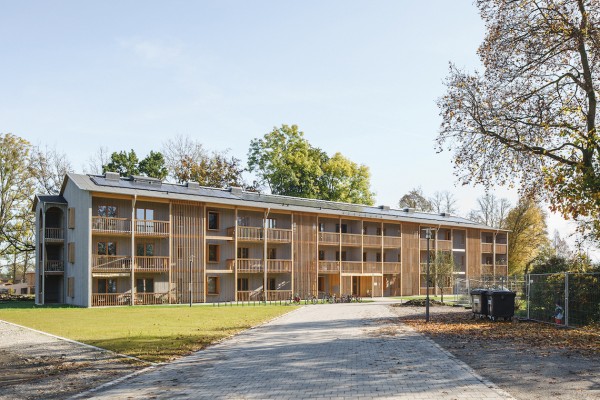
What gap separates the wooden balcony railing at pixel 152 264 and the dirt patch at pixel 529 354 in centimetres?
2246

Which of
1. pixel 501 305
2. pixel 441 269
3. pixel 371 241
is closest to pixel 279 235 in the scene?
pixel 371 241

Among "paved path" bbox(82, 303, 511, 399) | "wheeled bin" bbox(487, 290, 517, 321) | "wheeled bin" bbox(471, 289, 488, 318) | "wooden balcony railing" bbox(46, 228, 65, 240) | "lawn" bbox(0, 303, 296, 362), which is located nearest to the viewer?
"paved path" bbox(82, 303, 511, 399)

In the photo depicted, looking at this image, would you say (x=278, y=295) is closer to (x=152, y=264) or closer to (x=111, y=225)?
(x=152, y=264)

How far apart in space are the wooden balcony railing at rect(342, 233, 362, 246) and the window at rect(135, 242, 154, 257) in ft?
61.5

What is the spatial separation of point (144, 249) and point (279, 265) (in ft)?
38.6

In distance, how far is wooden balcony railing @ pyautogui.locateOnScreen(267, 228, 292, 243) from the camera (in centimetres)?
4766

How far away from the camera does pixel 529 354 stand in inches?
553

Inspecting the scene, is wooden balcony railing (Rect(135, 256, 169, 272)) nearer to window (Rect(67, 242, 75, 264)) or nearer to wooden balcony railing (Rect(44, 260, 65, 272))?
window (Rect(67, 242, 75, 264))

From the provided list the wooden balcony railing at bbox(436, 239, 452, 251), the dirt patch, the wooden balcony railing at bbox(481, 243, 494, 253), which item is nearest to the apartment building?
the wooden balcony railing at bbox(436, 239, 452, 251)

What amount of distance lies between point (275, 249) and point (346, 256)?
902 cm

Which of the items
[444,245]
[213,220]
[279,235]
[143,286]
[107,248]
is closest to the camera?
[107,248]

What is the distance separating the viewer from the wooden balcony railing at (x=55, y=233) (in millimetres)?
42616

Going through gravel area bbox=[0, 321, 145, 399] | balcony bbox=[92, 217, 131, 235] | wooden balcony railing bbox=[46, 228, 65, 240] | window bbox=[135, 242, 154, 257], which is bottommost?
gravel area bbox=[0, 321, 145, 399]

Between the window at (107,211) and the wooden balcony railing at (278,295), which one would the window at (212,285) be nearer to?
the wooden balcony railing at (278,295)
